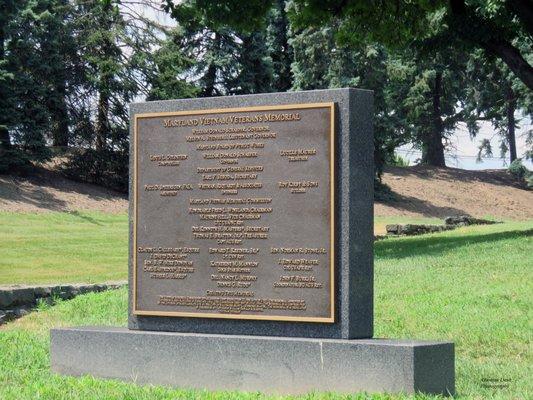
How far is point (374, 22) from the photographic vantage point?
1716 centimetres

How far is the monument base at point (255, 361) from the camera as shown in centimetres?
751

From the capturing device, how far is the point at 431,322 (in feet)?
38.8

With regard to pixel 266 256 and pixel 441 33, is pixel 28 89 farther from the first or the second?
pixel 266 256

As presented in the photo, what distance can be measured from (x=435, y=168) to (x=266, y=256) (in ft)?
154

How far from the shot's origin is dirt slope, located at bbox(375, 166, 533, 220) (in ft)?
149

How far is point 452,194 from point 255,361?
138 feet

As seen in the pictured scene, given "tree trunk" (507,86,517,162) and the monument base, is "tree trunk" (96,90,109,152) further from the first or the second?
the monument base

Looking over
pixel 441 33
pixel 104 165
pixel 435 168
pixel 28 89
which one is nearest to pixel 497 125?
pixel 435 168

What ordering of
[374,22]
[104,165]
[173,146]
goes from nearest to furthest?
[173,146] → [374,22] → [104,165]

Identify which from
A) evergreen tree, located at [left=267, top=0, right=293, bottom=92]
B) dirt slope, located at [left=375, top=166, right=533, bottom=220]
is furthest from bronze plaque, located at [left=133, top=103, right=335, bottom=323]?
evergreen tree, located at [left=267, top=0, right=293, bottom=92]

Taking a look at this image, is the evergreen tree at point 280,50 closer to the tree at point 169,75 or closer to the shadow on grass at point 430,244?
the tree at point 169,75

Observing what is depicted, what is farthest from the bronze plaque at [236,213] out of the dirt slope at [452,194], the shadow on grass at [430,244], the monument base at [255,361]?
the dirt slope at [452,194]

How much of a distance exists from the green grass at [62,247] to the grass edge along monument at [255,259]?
10.4 metres

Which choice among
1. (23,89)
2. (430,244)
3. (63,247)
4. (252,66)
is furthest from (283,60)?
(430,244)
